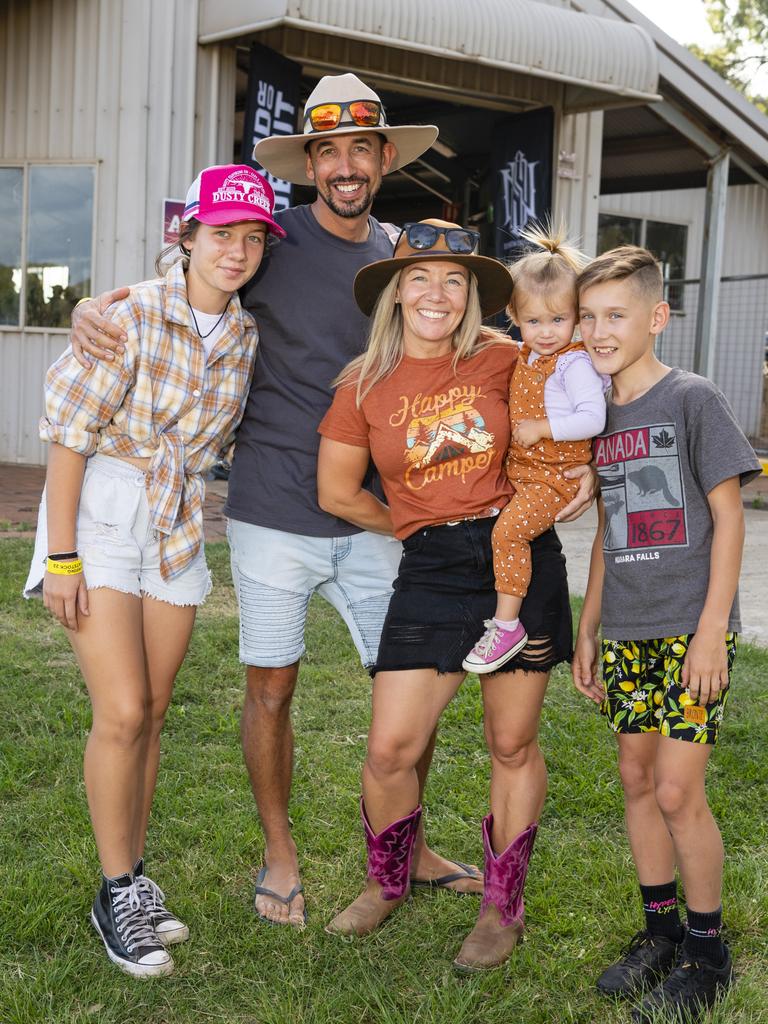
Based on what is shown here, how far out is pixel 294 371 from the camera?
11.2 feet

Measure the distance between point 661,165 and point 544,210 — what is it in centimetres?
318

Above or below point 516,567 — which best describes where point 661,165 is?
above

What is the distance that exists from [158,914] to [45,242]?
376 inches

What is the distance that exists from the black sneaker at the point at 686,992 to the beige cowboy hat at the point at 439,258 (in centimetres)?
188

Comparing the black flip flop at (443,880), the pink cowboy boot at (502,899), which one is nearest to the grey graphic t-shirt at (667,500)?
the pink cowboy boot at (502,899)

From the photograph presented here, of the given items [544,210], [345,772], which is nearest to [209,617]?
[345,772]

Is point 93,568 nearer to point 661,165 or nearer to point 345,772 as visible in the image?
point 345,772

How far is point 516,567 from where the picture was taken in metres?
2.99

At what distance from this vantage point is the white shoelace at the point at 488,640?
298cm

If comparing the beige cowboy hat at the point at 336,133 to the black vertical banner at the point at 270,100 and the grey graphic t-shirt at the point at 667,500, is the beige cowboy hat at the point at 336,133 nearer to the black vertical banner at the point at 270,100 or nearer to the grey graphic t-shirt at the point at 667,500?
the grey graphic t-shirt at the point at 667,500

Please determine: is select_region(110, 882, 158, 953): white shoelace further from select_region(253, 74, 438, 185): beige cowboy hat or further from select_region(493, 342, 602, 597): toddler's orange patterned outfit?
select_region(253, 74, 438, 185): beige cowboy hat

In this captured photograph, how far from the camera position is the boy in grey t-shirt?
9.02 ft

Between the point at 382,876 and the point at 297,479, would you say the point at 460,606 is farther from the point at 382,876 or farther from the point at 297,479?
the point at 382,876

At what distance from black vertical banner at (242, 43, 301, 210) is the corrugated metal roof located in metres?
0.31
